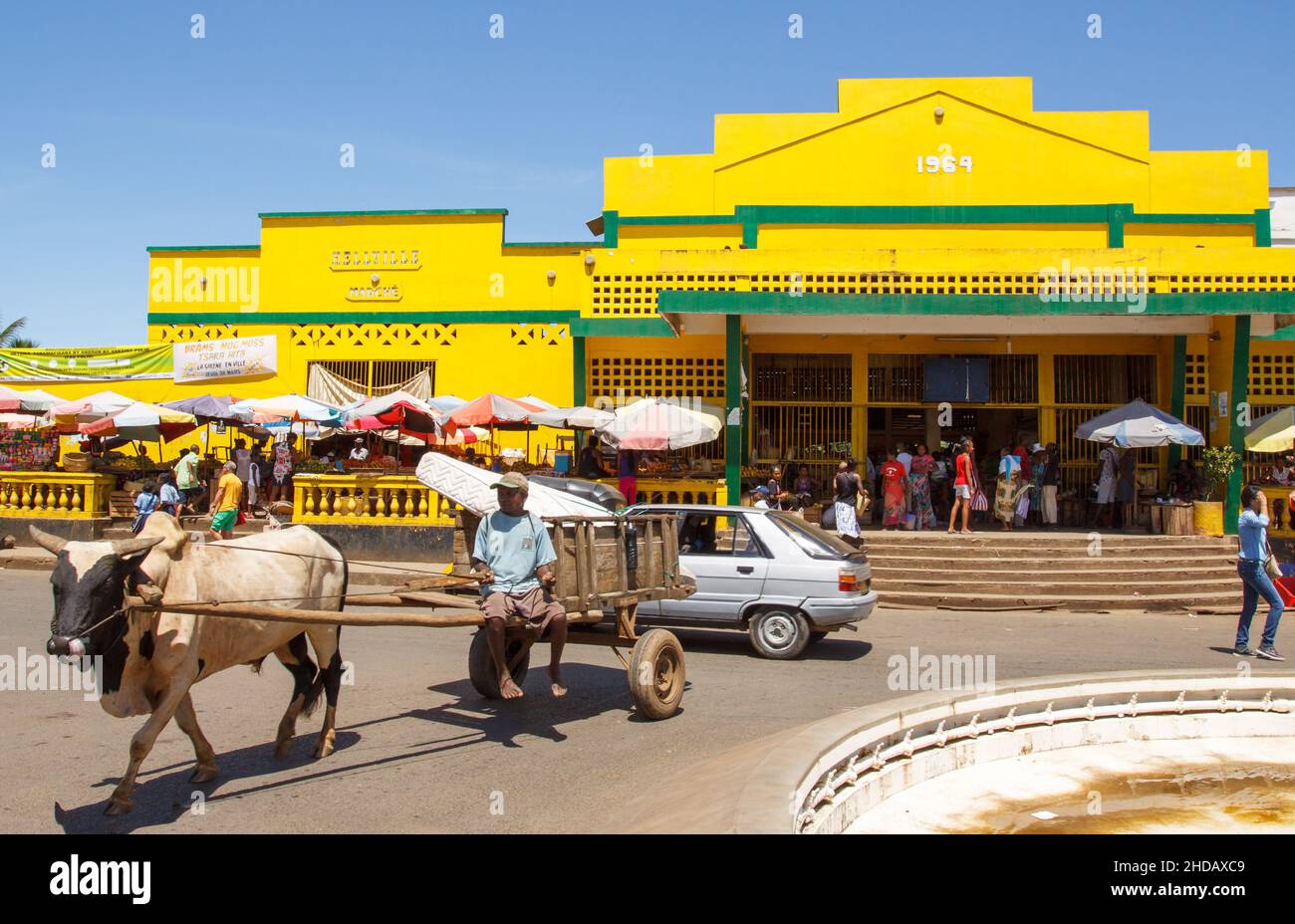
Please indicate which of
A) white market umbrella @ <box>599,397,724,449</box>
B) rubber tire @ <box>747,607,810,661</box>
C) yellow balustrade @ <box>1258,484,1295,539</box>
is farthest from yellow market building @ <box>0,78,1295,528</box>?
rubber tire @ <box>747,607,810,661</box>

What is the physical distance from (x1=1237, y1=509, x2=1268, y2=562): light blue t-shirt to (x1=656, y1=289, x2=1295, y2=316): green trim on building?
7.73m

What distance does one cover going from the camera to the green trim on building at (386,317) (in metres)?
23.8

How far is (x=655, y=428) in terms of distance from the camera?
18.4 meters

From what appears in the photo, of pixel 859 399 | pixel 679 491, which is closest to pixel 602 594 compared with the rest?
pixel 679 491

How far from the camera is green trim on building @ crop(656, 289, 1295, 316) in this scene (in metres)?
18.2

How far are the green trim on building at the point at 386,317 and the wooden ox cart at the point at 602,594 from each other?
15.0m

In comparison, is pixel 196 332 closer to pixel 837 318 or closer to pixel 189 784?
pixel 837 318

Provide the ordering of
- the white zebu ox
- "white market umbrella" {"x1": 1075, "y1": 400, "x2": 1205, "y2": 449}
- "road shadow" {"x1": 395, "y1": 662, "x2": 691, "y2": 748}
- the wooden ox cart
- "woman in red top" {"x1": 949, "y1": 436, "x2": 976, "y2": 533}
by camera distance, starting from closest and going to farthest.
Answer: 1. the white zebu ox
2. the wooden ox cart
3. "road shadow" {"x1": 395, "y1": 662, "x2": 691, "y2": 748}
4. "white market umbrella" {"x1": 1075, "y1": 400, "x2": 1205, "y2": 449}
5. "woman in red top" {"x1": 949, "y1": 436, "x2": 976, "y2": 533}

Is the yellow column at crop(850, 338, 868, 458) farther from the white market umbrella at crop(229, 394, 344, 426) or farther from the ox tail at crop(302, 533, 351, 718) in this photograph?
the ox tail at crop(302, 533, 351, 718)

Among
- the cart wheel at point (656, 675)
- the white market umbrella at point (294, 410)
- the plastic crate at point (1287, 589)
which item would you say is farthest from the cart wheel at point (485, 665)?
the white market umbrella at point (294, 410)

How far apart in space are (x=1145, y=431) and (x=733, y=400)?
6935 millimetres

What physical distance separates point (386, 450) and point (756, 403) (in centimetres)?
860

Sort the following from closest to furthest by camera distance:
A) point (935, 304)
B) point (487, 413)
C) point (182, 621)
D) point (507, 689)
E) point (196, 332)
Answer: point (182, 621) → point (507, 689) → point (935, 304) → point (487, 413) → point (196, 332)

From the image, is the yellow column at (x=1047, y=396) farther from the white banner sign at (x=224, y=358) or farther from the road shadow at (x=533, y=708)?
the white banner sign at (x=224, y=358)
